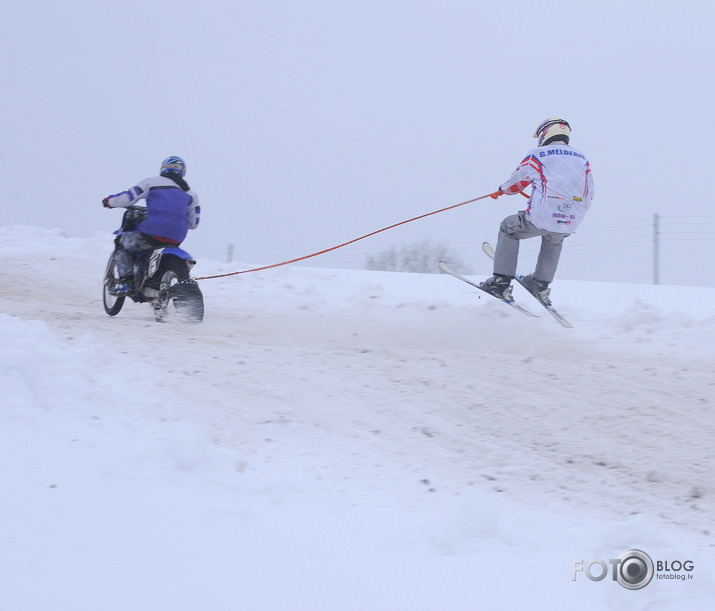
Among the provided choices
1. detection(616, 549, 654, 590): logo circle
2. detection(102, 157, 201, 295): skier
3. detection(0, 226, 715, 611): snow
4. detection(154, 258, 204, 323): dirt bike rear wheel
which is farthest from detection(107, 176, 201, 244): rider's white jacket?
detection(616, 549, 654, 590): logo circle

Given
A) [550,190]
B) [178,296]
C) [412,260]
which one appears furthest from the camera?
[412,260]

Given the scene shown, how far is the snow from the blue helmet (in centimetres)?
174

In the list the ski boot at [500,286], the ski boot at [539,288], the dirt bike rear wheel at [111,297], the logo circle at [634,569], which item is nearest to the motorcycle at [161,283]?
the dirt bike rear wheel at [111,297]

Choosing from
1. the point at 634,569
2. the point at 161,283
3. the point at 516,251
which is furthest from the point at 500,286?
the point at 634,569

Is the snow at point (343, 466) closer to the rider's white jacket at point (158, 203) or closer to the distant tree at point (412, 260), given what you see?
the rider's white jacket at point (158, 203)

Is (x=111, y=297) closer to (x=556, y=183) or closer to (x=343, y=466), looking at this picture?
(x=556, y=183)

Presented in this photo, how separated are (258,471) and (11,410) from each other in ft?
4.99

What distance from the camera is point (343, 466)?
4.19 m

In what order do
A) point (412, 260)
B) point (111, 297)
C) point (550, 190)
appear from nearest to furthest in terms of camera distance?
point (550, 190), point (111, 297), point (412, 260)

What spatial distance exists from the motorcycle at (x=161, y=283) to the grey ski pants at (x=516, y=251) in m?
3.26

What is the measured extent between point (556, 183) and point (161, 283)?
161 inches

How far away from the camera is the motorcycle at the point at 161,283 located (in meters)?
7.91

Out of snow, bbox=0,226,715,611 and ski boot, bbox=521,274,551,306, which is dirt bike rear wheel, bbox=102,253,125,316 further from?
ski boot, bbox=521,274,551,306

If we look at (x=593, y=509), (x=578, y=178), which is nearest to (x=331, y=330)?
(x=578, y=178)
